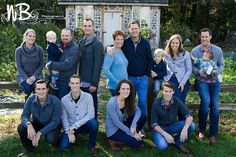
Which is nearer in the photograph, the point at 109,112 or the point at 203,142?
the point at 109,112

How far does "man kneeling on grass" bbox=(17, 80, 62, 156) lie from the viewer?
5680 millimetres

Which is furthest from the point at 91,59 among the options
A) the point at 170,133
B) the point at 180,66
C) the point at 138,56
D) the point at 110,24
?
the point at 110,24

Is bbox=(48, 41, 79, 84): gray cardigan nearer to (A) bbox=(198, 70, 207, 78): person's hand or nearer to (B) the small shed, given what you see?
(A) bbox=(198, 70, 207, 78): person's hand

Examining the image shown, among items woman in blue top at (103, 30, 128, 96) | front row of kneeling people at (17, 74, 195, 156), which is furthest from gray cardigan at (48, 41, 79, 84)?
woman in blue top at (103, 30, 128, 96)

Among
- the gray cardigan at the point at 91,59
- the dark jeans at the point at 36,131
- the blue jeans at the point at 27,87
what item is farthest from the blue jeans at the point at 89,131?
the blue jeans at the point at 27,87

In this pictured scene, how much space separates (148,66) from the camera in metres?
6.30

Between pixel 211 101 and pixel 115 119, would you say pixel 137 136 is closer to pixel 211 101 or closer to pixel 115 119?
pixel 115 119

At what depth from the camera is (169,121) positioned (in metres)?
6.04

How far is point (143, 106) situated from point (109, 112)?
0.70m

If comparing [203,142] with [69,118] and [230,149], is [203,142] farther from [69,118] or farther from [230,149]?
[69,118]

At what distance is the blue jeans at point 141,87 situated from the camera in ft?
20.7

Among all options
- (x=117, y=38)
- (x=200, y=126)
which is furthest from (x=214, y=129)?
(x=117, y=38)

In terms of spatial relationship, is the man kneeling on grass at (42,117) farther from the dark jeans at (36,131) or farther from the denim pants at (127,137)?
the denim pants at (127,137)

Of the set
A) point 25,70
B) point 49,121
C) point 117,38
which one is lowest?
point 49,121
